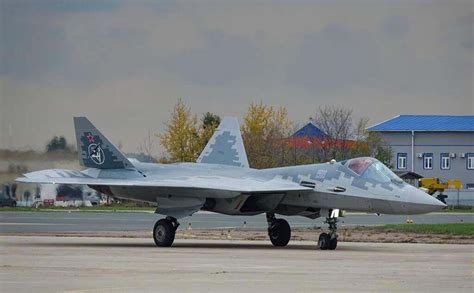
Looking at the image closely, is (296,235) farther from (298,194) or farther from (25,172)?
(25,172)

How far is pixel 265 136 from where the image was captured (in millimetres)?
56875

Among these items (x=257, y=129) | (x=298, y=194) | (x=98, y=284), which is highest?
(x=257, y=129)

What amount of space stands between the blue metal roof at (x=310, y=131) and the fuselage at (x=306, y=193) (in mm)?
35616

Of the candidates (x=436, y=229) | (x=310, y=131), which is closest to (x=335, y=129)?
(x=310, y=131)

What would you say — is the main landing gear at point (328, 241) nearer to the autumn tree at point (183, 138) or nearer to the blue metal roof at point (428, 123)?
the autumn tree at point (183, 138)

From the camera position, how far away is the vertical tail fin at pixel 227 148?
30.5 meters

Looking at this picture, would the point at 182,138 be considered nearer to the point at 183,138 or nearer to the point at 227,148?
the point at 183,138

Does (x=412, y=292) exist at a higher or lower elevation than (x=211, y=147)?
lower

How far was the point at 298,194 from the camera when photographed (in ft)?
88.4

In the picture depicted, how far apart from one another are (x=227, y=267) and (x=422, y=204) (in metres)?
6.93

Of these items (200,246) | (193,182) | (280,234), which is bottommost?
(200,246)

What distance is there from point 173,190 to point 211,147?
12.0ft

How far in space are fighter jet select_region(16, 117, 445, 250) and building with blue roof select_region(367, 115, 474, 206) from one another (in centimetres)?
4426

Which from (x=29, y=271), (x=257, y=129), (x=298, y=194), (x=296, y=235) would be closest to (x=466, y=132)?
(x=257, y=129)
